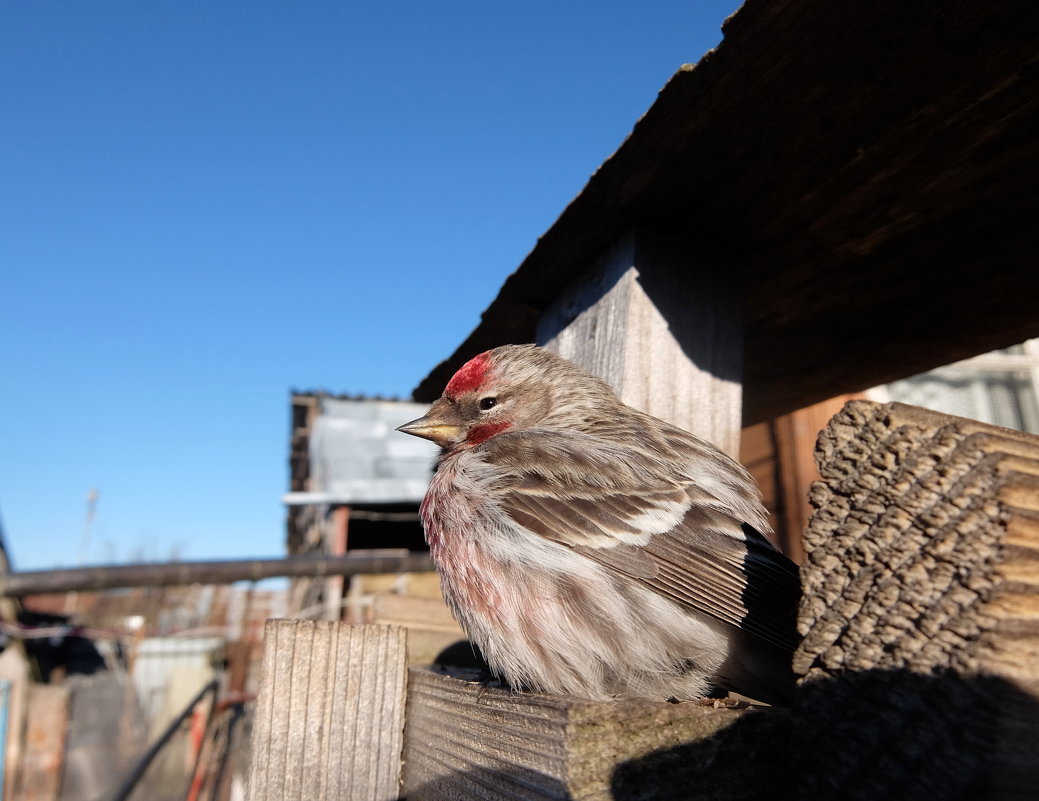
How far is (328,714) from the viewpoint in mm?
1906

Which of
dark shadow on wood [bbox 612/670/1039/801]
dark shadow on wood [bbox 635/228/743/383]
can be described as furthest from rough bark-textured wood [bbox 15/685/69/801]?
dark shadow on wood [bbox 612/670/1039/801]

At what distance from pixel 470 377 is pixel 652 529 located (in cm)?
121

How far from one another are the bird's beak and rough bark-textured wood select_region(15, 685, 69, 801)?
406 centimetres

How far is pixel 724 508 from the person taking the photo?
80.3 inches

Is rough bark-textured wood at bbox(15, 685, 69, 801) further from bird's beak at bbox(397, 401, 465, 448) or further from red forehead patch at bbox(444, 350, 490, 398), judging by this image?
red forehead patch at bbox(444, 350, 490, 398)

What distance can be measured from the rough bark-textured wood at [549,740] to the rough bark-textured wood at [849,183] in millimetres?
1407

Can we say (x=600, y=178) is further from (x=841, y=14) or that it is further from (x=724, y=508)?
(x=724, y=508)

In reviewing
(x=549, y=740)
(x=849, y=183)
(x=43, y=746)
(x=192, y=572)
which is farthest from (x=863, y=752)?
(x=43, y=746)

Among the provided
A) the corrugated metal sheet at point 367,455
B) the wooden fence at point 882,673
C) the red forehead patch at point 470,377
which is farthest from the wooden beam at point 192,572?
the corrugated metal sheet at point 367,455

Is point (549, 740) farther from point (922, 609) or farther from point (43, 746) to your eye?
point (43, 746)

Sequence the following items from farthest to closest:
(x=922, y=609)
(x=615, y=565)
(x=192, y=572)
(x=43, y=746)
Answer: (x=43, y=746), (x=192, y=572), (x=615, y=565), (x=922, y=609)

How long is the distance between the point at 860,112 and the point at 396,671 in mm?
1809

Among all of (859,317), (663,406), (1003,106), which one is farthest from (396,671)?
(859,317)

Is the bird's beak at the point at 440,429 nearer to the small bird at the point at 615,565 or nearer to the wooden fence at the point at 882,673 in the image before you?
the small bird at the point at 615,565
